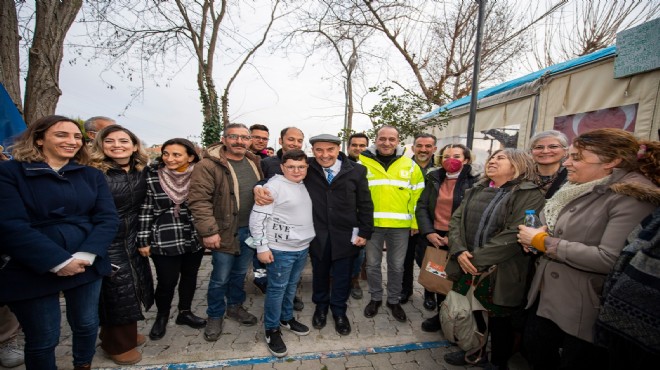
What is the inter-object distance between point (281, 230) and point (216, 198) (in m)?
0.75

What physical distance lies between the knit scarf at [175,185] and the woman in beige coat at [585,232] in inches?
116

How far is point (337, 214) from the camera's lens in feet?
9.76

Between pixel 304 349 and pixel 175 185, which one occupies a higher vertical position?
pixel 175 185

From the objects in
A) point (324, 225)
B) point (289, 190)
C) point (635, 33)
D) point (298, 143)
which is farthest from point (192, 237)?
point (635, 33)

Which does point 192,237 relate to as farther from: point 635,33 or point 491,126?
point 491,126

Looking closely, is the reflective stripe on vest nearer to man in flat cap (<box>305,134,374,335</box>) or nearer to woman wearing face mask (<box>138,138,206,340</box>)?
man in flat cap (<box>305,134,374,335</box>)

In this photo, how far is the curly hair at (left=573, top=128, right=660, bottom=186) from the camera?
164 centimetres

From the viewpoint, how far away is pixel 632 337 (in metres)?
1.43

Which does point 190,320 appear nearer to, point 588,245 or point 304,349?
point 304,349

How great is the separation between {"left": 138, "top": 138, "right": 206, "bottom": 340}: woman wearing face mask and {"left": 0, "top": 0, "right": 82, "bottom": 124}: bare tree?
2.80m

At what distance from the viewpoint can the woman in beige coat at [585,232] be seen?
5.38 ft

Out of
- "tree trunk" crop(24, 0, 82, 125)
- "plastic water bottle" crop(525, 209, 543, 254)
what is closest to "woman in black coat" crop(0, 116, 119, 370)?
"tree trunk" crop(24, 0, 82, 125)

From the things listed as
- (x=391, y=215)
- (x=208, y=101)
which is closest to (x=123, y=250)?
(x=391, y=215)

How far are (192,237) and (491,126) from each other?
7.02 m
